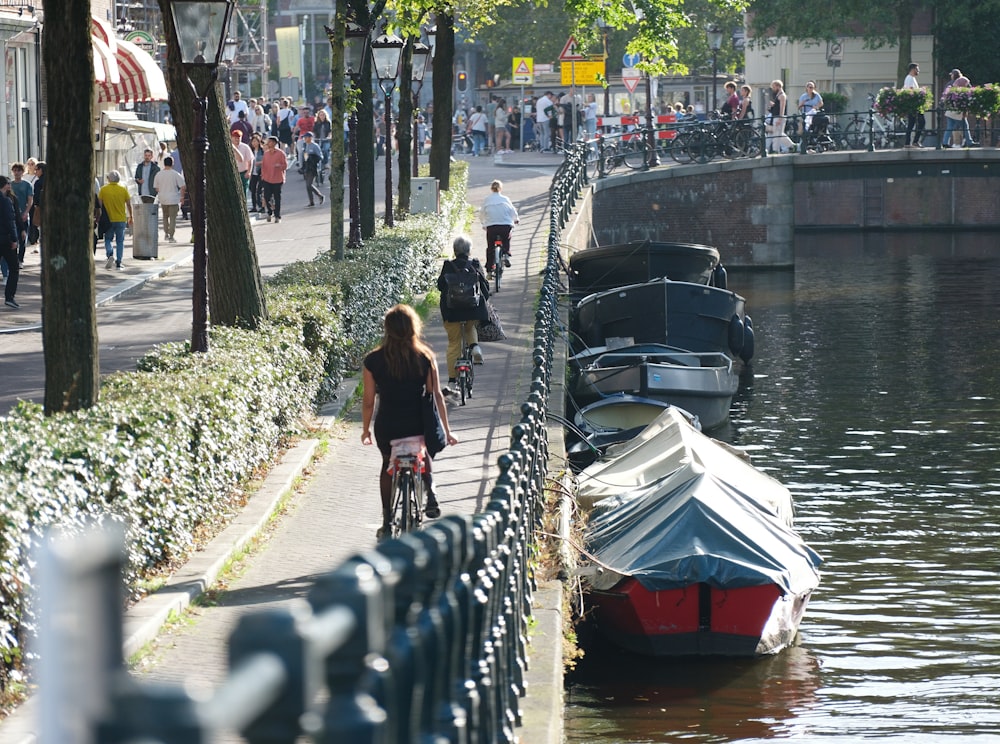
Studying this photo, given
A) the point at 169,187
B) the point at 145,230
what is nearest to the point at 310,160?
the point at 169,187

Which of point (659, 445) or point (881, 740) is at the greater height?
point (659, 445)

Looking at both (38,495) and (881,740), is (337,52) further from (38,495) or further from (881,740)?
(38,495)

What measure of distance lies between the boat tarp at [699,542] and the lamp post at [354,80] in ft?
27.4

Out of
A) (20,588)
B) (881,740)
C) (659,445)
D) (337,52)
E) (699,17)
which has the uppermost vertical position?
(699,17)

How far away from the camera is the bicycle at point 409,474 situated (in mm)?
9344

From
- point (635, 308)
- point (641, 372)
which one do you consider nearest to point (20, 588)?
point (641, 372)

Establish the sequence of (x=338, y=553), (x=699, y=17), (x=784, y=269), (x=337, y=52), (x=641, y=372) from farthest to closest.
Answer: (x=699, y=17), (x=784, y=269), (x=641, y=372), (x=337, y=52), (x=338, y=553)

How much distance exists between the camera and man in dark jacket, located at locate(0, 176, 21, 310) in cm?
2052

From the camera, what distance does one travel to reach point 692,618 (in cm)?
1149

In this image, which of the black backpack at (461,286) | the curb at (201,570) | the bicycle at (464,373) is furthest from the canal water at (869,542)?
the black backpack at (461,286)

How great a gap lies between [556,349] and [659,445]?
4.95m

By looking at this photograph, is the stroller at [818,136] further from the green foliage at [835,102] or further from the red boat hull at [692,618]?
the red boat hull at [692,618]

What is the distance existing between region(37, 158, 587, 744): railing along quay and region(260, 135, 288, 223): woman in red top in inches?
1149

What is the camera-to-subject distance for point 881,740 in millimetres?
10227
